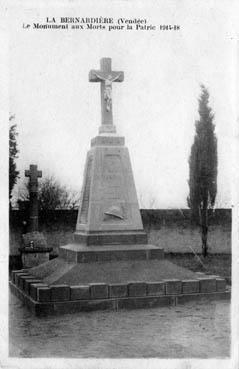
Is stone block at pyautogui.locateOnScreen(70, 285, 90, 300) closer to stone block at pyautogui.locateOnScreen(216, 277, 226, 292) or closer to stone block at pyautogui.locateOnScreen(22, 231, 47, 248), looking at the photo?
stone block at pyautogui.locateOnScreen(216, 277, 226, 292)

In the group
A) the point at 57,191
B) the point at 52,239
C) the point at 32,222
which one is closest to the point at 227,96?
the point at 32,222

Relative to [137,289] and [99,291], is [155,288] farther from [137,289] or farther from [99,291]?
[99,291]

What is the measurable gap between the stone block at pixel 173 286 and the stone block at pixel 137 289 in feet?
1.18

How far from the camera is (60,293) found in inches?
274

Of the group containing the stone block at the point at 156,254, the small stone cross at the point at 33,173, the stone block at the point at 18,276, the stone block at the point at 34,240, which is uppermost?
the small stone cross at the point at 33,173

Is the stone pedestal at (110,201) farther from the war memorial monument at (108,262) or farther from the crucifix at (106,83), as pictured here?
the crucifix at (106,83)

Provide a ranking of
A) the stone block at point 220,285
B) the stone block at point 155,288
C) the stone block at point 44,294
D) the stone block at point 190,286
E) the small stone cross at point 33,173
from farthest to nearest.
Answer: the small stone cross at point 33,173 < the stone block at point 220,285 < the stone block at point 190,286 < the stone block at point 155,288 < the stone block at point 44,294

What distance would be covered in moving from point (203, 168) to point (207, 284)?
807 centimetres

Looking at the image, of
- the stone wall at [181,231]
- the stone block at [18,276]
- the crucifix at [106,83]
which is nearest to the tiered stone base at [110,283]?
the stone block at [18,276]

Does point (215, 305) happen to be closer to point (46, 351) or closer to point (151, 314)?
point (151, 314)

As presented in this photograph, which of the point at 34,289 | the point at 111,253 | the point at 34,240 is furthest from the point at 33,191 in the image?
the point at 34,289

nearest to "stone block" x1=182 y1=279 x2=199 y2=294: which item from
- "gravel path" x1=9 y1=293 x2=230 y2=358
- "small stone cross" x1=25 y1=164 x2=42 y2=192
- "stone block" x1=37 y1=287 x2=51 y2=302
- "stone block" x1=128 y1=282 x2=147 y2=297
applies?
"gravel path" x1=9 y1=293 x2=230 y2=358

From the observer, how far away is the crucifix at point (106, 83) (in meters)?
8.66

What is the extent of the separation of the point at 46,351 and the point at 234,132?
3.28 meters
